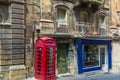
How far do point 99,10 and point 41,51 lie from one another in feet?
26.1

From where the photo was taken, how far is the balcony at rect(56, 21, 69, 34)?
58.3 feet

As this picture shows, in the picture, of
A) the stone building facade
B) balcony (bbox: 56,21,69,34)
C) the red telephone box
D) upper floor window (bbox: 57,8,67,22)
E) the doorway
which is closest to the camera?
the stone building facade

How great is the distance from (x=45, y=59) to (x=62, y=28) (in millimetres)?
3558

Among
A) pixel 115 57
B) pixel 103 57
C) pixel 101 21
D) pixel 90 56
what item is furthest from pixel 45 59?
→ pixel 115 57

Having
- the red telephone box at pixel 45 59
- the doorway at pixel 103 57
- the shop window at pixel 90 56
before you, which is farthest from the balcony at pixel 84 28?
the red telephone box at pixel 45 59

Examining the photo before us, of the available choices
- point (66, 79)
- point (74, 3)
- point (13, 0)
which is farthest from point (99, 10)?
point (13, 0)

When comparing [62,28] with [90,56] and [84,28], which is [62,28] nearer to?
[84,28]

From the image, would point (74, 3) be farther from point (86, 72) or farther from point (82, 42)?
point (86, 72)

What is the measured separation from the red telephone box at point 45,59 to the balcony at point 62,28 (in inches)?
92.4

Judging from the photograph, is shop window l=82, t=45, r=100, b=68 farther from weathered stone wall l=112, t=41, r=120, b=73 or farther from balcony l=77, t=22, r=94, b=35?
weathered stone wall l=112, t=41, r=120, b=73

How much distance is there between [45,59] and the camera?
49.7ft

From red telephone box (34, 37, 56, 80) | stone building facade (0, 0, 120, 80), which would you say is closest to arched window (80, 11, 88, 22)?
stone building facade (0, 0, 120, 80)

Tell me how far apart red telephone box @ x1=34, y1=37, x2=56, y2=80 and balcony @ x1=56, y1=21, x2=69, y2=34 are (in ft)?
7.70

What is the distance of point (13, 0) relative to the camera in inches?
582
